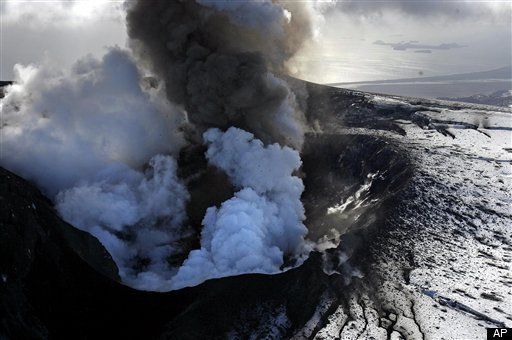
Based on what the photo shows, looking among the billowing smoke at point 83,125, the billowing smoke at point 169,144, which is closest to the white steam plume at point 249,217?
the billowing smoke at point 169,144

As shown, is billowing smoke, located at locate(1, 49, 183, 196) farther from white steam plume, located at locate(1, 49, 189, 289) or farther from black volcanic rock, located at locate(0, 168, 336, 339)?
black volcanic rock, located at locate(0, 168, 336, 339)

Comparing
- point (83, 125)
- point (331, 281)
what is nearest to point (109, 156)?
point (83, 125)

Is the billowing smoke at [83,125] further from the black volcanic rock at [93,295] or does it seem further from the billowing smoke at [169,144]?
the black volcanic rock at [93,295]

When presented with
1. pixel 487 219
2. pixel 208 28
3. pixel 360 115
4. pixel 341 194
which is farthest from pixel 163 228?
pixel 360 115

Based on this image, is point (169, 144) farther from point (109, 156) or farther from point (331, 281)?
point (331, 281)

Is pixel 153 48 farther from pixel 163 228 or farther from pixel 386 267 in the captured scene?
pixel 386 267

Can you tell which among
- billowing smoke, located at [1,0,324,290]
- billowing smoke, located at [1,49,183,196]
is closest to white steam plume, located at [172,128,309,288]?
billowing smoke, located at [1,0,324,290]

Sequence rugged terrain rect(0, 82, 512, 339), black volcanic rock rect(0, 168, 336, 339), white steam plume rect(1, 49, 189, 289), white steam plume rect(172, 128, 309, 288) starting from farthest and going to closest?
white steam plume rect(1, 49, 189, 289)
white steam plume rect(172, 128, 309, 288)
black volcanic rock rect(0, 168, 336, 339)
rugged terrain rect(0, 82, 512, 339)

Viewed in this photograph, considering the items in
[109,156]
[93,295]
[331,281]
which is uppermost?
[109,156]
